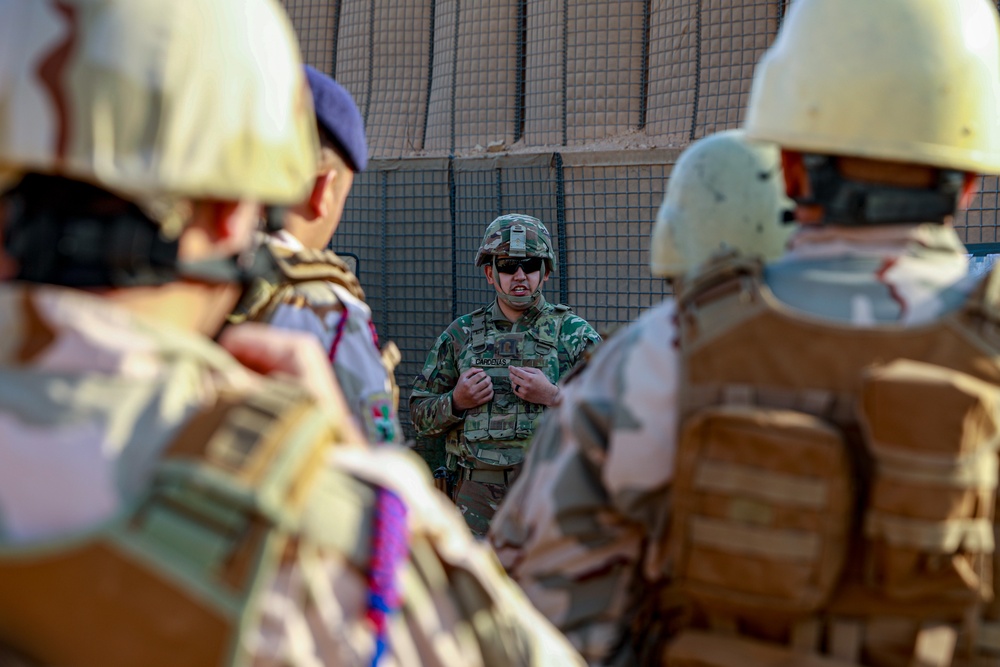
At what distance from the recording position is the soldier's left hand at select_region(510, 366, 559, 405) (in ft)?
15.6

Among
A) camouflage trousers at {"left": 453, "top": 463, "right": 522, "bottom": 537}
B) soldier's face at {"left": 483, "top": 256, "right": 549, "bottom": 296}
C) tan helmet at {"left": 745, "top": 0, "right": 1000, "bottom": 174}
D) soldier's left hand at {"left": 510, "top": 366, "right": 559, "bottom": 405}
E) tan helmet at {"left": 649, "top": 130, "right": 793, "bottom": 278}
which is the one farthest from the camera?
soldier's face at {"left": 483, "top": 256, "right": 549, "bottom": 296}

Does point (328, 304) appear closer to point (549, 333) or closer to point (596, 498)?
point (596, 498)

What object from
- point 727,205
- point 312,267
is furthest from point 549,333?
point 727,205

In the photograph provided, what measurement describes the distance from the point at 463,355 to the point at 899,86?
3405mm

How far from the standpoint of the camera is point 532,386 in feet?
15.6

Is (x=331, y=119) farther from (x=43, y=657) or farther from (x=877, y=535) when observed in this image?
(x=43, y=657)

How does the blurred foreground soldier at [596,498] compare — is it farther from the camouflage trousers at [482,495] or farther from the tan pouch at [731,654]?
the camouflage trousers at [482,495]

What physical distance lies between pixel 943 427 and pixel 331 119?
169 cm

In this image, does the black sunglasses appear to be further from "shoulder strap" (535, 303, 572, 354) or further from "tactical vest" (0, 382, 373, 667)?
"tactical vest" (0, 382, 373, 667)

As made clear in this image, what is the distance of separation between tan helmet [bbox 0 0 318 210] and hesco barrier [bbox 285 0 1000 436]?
13.8 feet

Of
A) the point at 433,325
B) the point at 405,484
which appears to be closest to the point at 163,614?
the point at 405,484

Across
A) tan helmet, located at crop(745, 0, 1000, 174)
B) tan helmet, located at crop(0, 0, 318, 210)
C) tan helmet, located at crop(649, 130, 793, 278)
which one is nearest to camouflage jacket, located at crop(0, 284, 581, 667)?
tan helmet, located at crop(0, 0, 318, 210)

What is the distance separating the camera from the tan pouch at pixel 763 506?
1.57 m

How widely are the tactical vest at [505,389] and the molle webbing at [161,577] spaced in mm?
3922
